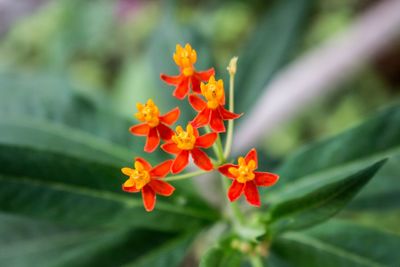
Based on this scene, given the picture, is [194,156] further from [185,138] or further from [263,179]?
[263,179]

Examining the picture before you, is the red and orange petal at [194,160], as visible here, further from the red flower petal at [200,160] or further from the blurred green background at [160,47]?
the blurred green background at [160,47]

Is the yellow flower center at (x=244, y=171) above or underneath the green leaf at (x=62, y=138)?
underneath

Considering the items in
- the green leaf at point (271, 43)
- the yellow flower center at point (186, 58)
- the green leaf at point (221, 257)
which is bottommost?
the green leaf at point (221, 257)

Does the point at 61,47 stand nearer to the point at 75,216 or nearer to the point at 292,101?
the point at 292,101

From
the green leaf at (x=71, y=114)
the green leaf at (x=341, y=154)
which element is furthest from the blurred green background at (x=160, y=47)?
the green leaf at (x=341, y=154)

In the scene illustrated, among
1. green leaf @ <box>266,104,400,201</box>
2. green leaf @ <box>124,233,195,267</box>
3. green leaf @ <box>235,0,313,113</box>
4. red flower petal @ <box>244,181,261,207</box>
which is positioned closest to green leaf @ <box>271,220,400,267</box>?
green leaf @ <box>266,104,400,201</box>

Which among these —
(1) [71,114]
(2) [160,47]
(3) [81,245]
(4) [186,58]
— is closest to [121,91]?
(2) [160,47]
